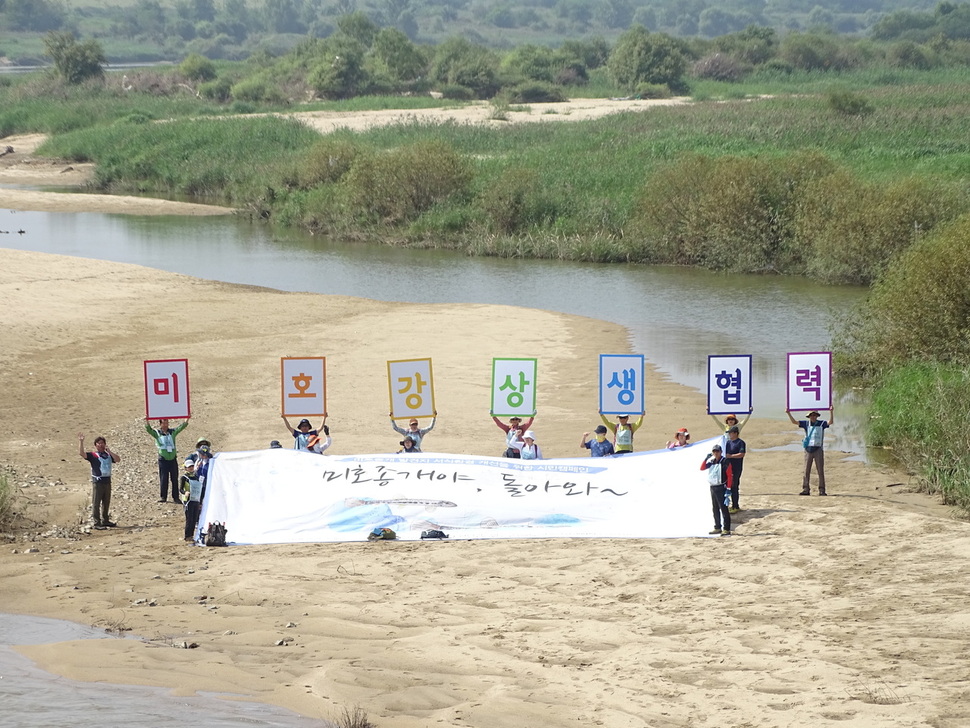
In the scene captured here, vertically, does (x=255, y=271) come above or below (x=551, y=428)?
above

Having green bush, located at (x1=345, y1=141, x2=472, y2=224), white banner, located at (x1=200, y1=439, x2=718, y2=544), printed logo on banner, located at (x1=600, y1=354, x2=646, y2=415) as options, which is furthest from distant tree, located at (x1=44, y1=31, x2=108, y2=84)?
white banner, located at (x1=200, y1=439, x2=718, y2=544)

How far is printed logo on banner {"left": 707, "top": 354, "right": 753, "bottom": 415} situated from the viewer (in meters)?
18.7

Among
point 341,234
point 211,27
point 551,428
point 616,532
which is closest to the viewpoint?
point 616,532

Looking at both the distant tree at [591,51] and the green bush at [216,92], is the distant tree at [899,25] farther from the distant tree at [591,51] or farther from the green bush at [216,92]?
the green bush at [216,92]

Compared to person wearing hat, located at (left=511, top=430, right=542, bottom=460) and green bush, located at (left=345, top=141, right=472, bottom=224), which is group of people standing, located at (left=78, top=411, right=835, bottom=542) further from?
green bush, located at (left=345, top=141, right=472, bottom=224)

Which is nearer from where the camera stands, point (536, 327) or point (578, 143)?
point (536, 327)

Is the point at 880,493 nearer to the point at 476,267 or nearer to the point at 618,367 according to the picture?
the point at 618,367

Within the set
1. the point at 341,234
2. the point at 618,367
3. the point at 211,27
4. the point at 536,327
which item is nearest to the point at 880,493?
the point at 618,367

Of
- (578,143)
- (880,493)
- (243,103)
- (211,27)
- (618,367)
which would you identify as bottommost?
(880,493)

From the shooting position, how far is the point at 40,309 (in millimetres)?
33906

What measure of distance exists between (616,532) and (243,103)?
7438 cm

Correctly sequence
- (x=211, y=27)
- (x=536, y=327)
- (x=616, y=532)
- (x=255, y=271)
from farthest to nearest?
1. (x=211, y=27)
2. (x=255, y=271)
3. (x=536, y=327)
4. (x=616, y=532)

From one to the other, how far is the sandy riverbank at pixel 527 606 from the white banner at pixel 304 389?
8.08 ft

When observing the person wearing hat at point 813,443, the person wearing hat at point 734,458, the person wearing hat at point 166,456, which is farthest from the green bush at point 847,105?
the person wearing hat at point 166,456
